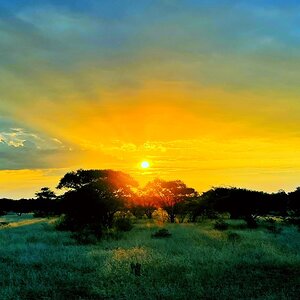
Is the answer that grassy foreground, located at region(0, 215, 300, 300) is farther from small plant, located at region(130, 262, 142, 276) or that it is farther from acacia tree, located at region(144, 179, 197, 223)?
acacia tree, located at region(144, 179, 197, 223)

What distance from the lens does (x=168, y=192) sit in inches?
2452

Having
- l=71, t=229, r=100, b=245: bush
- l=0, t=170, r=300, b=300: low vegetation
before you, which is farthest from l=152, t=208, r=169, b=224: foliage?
l=71, t=229, r=100, b=245: bush

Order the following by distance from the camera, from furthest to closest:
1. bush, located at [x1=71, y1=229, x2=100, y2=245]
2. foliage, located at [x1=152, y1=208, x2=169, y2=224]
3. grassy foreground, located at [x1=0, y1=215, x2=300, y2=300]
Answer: foliage, located at [x1=152, y1=208, x2=169, y2=224] → bush, located at [x1=71, y1=229, x2=100, y2=245] → grassy foreground, located at [x1=0, y1=215, x2=300, y2=300]

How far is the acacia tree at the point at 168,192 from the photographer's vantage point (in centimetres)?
6144

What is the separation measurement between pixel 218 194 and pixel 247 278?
42.6 metres

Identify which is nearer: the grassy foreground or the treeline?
the grassy foreground

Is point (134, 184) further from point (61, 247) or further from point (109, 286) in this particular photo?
point (109, 286)

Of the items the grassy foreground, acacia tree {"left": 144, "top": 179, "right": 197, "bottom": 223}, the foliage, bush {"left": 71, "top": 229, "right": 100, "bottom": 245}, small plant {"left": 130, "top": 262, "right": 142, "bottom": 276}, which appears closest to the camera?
the grassy foreground

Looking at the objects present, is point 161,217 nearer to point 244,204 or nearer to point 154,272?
point 244,204

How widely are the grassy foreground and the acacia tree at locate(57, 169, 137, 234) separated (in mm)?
10851

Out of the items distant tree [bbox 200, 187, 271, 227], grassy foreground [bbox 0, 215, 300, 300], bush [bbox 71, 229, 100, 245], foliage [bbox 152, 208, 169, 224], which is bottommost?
grassy foreground [bbox 0, 215, 300, 300]

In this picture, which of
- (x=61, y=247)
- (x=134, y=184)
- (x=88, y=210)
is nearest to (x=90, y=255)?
(x=61, y=247)

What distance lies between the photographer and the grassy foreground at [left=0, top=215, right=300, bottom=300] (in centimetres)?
1426

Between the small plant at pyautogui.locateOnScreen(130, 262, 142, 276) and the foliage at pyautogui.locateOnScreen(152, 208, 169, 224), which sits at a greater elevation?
the foliage at pyautogui.locateOnScreen(152, 208, 169, 224)
